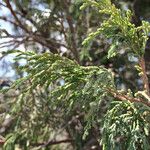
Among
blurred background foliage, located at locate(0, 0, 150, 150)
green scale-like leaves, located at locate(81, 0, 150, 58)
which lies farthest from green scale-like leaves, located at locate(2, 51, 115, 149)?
blurred background foliage, located at locate(0, 0, 150, 150)

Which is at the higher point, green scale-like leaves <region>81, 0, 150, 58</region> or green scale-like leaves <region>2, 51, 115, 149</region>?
green scale-like leaves <region>81, 0, 150, 58</region>

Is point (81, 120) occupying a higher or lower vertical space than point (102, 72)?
lower

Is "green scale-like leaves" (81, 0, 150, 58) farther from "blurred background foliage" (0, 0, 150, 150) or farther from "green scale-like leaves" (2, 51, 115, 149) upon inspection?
"blurred background foliage" (0, 0, 150, 150)

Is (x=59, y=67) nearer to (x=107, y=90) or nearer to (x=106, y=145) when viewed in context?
(x=107, y=90)

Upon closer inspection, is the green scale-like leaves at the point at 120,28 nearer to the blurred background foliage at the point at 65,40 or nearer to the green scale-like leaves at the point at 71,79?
the green scale-like leaves at the point at 71,79

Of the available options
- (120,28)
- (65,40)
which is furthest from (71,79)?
(65,40)

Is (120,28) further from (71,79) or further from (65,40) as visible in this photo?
(65,40)

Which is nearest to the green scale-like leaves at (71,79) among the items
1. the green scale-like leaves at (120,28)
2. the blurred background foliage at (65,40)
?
the green scale-like leaves at (120,28)

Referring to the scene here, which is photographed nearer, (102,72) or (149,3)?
(102,72)

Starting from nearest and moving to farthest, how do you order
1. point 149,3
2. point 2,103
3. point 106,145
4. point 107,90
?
point 106,145, point 107,90, point 2,103, point 149,3

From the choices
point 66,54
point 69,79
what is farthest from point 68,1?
point 69,79

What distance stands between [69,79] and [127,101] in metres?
0.47

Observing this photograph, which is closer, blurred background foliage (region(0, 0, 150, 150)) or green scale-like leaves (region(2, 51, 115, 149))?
green scale-like leaves (region(2, 51, 115, 149))

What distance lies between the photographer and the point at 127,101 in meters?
3.13
